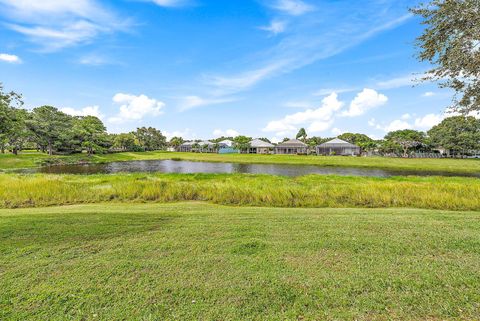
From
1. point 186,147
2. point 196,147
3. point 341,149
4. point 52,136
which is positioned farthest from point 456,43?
point 186,147

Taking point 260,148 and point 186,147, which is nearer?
point 260,148

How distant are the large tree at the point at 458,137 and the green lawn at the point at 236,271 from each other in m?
65.6

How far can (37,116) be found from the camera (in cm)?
4606

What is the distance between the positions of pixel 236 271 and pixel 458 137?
236 feet

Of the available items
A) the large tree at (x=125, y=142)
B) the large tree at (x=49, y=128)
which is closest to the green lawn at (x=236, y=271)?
the large tree at (x=49, y=128)

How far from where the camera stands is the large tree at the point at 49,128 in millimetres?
42844

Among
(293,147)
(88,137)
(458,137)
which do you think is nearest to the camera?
(88,137)

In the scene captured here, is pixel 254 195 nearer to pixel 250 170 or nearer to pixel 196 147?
pixel 250 170

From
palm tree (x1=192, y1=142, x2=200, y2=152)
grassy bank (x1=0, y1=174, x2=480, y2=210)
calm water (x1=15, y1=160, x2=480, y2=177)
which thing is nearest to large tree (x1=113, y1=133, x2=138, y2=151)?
palm tree (x1=192, y1=142, x2=200, y2=152)

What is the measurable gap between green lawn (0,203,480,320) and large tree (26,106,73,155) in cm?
4963

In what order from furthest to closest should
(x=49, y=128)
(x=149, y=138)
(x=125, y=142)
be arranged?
(x=149, y=138) < (x=125, y=142) < (x=49, y=128)

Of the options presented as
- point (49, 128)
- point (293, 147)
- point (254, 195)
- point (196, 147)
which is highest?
point (49, 128)

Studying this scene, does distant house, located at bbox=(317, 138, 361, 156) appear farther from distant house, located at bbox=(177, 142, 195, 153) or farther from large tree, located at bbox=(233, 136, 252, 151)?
distant house, located at bbox=(177, 142, 195, 153)

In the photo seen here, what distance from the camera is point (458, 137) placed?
176 feet
